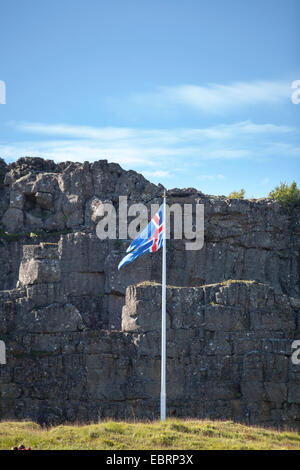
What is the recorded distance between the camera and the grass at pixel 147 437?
2983 centimetres

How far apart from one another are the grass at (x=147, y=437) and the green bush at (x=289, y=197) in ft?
89.5

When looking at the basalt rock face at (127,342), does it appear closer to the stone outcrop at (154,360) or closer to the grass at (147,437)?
the stone outcrop at (154,360)

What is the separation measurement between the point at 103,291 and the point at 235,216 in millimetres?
10574

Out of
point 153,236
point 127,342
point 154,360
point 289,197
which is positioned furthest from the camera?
point 289,197

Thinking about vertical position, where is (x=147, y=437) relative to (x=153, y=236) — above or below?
below

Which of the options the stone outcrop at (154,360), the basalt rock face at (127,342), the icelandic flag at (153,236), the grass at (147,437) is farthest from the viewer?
the basalt rock face at (127,342)

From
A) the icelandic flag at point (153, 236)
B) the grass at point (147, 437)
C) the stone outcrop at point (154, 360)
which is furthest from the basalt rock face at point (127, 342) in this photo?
the grass at point (147, 437)

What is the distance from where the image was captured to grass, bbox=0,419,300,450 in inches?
1174

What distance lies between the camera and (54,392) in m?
44.0

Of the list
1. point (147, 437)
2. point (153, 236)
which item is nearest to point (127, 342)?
point (153, 236)

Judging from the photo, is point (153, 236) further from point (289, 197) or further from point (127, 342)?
point (289, 197)

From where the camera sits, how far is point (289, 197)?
5966cm

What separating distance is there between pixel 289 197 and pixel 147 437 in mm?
32079

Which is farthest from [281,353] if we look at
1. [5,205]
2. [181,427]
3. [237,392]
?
[5,205]
